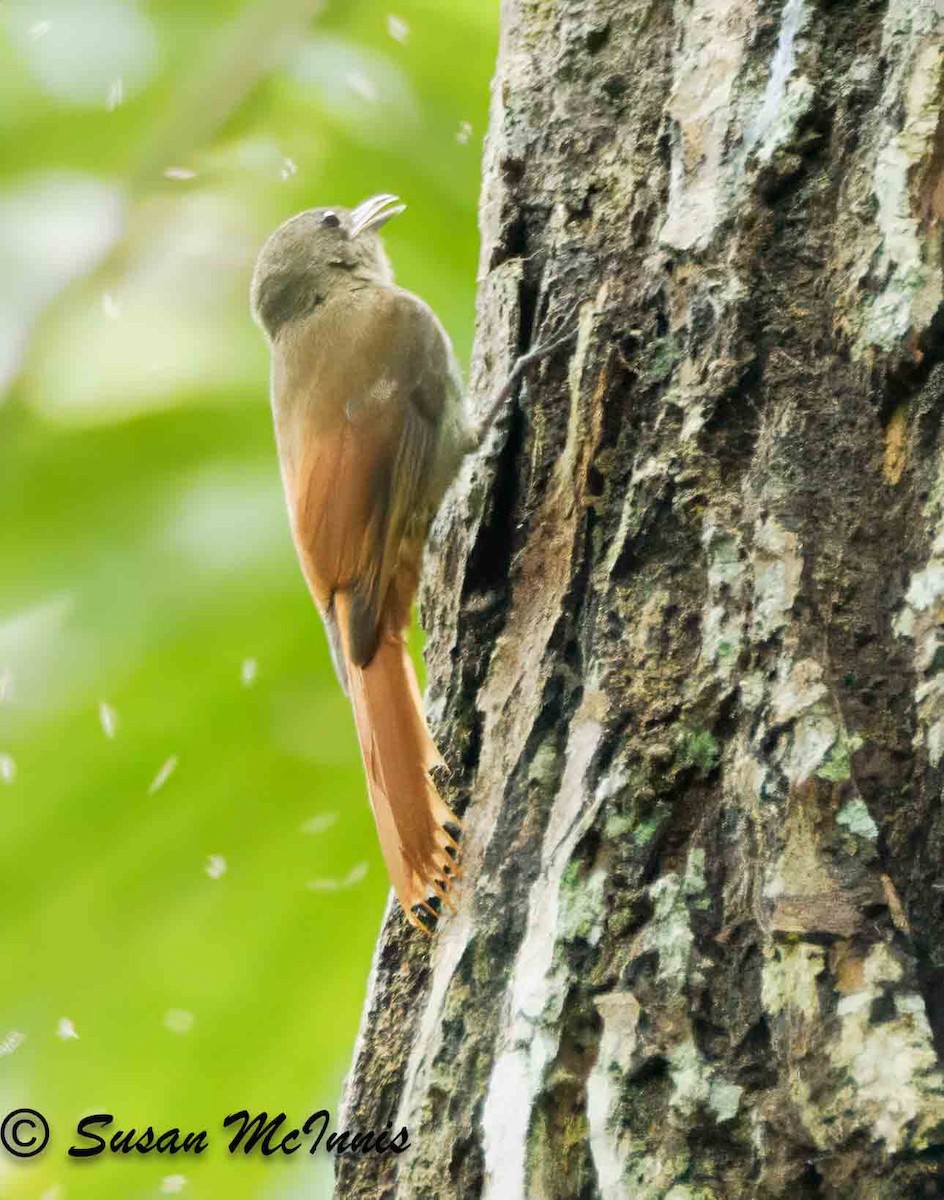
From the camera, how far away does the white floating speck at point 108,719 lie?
239 centimetres

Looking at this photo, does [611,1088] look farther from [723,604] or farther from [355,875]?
[355,875]

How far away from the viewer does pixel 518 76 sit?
258 centimetres

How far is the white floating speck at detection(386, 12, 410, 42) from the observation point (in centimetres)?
313

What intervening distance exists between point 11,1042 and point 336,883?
1.90 feet

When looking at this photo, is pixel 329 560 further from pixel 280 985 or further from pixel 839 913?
pixel 839 913

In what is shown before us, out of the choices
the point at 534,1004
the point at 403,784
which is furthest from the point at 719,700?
the point at 403,784

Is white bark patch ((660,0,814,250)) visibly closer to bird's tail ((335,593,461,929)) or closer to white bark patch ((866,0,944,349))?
white bark patch ((866,0,944,349))

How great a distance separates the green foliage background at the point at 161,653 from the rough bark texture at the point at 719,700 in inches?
18.0

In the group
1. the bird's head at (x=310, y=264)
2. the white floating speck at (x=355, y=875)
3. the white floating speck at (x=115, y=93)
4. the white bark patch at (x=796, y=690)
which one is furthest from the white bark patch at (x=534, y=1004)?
the bird's head at (x=310, y=264)

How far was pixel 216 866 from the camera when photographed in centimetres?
248

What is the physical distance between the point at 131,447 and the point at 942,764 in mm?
1607

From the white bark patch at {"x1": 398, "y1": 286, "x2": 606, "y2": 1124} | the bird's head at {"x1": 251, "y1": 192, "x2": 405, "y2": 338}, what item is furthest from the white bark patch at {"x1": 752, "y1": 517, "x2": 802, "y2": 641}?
the bird's head at {"x1": 251, "y1": 192, "x2": 405, "y2": 338}

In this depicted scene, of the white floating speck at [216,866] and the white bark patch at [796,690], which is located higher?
the white floating speck at [216,866]

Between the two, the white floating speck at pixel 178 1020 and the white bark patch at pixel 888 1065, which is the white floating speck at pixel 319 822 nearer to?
the white floating speck at pixel 178 1020
